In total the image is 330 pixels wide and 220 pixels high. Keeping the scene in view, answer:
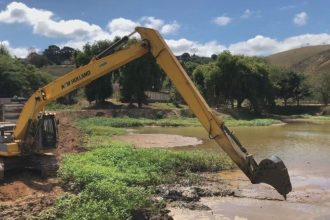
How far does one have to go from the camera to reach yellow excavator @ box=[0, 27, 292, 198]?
14.6 meters

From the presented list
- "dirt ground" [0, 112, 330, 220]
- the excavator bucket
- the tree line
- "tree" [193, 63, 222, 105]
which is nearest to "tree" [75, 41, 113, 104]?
the tree line

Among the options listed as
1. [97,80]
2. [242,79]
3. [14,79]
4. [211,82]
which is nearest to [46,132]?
[97,80]

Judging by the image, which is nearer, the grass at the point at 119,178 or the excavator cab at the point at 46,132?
the grass at the point at 119,178

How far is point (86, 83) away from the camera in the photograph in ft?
60.7

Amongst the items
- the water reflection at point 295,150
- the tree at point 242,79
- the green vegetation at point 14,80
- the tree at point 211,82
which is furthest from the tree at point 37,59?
the water reflection at point 295,150

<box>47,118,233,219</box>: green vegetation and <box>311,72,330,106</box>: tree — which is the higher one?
<box>311,72,330,106</box>: tree

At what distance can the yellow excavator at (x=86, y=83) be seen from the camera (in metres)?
14.6

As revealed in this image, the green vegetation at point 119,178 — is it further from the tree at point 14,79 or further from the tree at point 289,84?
the tree at point 289,84

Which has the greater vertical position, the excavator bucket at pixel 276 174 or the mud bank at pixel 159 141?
the excavator bucket at pixel 276 174

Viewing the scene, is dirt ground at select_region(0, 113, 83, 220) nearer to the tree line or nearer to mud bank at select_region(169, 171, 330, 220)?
mud bank at select_region(169, 171, 330, 220)

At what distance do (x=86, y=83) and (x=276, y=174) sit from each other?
777 cm

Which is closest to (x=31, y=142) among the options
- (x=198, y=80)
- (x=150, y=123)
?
(x=150, y=123)

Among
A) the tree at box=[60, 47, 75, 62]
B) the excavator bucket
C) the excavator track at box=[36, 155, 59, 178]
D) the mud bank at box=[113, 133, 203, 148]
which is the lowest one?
the mud bank at box=[113, 133, 203, 148]

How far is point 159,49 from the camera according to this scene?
16.8 metres
